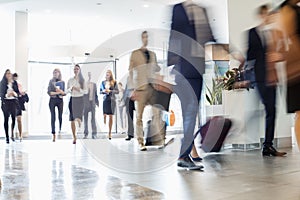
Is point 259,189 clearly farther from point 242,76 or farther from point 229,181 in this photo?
point 242,76

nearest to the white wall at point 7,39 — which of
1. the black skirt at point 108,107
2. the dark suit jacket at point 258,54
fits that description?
the black skirt at point 108,107

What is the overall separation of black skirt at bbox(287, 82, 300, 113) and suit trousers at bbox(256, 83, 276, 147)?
139 centimetres

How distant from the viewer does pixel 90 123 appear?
7480 millimetres

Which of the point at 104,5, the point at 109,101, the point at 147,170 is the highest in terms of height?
the point at 104,5

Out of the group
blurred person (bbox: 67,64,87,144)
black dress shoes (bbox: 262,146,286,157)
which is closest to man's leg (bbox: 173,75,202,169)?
black dress shoes (bbox: 262,146,286,157)

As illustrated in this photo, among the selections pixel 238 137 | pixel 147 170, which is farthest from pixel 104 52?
pixel 147 170

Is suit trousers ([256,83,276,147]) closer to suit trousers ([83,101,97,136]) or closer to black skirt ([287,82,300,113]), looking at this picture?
black skirt ([287,82,300,113])

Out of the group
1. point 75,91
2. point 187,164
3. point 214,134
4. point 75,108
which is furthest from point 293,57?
point 75,108

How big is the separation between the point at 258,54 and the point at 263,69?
0.16 meters

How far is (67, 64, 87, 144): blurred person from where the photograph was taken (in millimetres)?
6352

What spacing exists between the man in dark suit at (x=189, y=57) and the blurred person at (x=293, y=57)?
819 millimetres

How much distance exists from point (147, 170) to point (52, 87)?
429 cm

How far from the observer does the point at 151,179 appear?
2.71 metres

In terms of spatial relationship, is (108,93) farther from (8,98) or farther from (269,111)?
(269,111)
